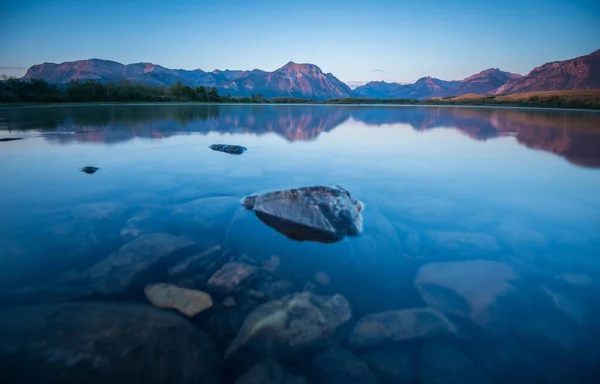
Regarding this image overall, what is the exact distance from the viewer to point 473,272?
189 inches

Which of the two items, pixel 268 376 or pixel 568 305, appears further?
pixel 568 305

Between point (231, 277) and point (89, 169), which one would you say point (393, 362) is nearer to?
point (231, 277)


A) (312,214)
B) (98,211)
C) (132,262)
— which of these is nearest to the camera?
(132,262)

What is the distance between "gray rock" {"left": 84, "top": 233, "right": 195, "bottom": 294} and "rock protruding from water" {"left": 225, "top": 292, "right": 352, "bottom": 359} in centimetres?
200

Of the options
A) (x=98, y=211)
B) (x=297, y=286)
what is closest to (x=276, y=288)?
(x=297, y=286)

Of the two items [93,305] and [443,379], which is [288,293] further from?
[93,305]

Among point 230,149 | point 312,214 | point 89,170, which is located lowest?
point 312,214

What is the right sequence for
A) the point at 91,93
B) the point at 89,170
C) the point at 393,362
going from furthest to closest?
the point at 91,93, the point at 89,170, the point at 393,362

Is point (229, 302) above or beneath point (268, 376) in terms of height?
above

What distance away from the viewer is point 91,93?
9694cm

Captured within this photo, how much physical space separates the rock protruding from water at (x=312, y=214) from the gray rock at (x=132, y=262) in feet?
6.42

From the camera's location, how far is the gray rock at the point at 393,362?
3031mm

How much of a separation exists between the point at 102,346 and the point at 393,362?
3.14 m

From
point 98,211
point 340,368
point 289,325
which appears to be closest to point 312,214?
point 289,325
